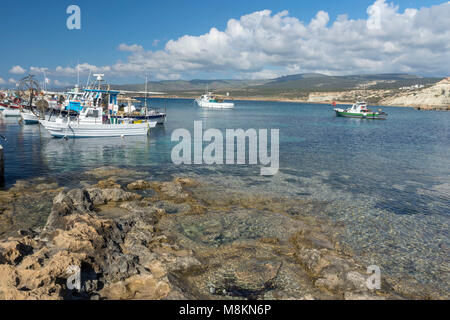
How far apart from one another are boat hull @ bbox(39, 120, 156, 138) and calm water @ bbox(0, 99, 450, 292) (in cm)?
135

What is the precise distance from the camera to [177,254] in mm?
9836

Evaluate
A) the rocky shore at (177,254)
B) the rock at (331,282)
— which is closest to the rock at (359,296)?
the rocky shore at (177,254)

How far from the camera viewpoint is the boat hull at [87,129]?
35.4 meters

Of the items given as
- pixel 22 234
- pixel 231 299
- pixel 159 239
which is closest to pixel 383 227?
pixel 231 299

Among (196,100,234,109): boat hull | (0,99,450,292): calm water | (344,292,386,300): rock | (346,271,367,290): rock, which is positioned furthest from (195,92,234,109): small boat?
(344,292,386,300): rock

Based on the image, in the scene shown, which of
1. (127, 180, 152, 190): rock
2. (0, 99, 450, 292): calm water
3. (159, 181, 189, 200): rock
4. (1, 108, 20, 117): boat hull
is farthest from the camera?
(1, 108, 20, 117): boat hull

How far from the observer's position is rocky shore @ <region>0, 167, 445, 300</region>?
7.57 metres

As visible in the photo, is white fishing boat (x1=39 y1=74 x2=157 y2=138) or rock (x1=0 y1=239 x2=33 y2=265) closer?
rock (x1=0 y1=239 x2=33 y2=265)

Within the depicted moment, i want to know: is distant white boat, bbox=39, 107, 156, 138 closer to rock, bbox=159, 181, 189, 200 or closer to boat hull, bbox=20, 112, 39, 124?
boat hull, bbox=20, 112, 39, 124

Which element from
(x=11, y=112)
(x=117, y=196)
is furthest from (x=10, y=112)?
(x=117, y=196)

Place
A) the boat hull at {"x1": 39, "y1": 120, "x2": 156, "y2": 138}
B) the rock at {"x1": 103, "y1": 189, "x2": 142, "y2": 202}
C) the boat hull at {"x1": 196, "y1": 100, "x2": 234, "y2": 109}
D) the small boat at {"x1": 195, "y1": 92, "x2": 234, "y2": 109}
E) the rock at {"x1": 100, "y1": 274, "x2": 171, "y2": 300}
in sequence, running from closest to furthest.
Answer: the rock at {"x1": 100, "y1": 274, "x2": 171, "y2": 300} → the rock at {"x1": 103, "y1": 189, "x2": 142, "y2": 202} → the boat hull at {"x1": 39, "y1": 120, "x2": 156, "y2": 138} → the boat hull at {"x1": 196, "y1": 100, "x2": 234, "y2": 109} → the small boat at {"x1": 195, "y1": 92, "x2": 234, "y2": 109}

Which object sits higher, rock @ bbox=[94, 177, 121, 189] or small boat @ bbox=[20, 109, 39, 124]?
small boat @ bbox=[20, 109, 39, 124]

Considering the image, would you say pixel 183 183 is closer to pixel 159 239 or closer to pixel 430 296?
pixel 159 239

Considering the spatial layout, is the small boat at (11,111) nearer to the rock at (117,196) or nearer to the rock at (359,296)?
the rock at (117,196)
